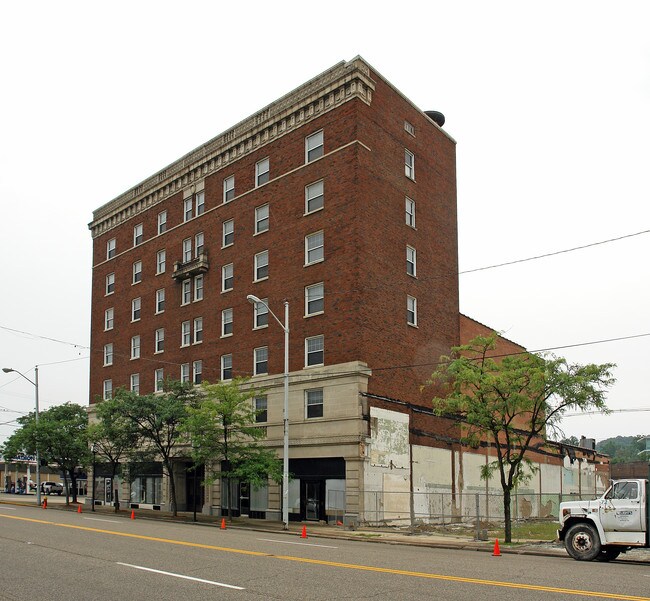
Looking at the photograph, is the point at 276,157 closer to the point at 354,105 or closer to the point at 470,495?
the point at 354,105

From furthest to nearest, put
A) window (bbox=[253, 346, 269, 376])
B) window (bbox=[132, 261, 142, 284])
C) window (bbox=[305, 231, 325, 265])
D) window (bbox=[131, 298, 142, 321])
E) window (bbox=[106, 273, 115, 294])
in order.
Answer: window (bbox=[106, 273, 115, 294])
window (bbox=[132, 261, 142, 284])
window (bbox=[131, 298, 142, 321])
window (bbox=[253, 346, 269, 376])
window (bbox=[305, 231, 325, 265])

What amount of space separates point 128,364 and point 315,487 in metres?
22.3

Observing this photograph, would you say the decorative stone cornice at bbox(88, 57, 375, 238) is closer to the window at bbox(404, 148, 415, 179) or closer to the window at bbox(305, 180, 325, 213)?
the window at bbox(305, 180, 325, 213)

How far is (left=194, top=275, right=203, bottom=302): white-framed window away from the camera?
159 feet

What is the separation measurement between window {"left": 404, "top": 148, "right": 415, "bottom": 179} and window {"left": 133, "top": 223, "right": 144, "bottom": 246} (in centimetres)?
2197

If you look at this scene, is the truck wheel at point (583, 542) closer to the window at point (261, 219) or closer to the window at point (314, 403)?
the window at point (314, 403)

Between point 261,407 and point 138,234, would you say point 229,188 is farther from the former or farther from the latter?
point 261,407

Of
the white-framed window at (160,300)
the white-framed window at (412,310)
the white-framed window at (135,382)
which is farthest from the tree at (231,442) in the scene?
the white-framed window at (135,382)

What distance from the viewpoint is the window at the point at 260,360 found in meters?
42.2

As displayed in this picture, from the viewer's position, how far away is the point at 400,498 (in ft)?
124

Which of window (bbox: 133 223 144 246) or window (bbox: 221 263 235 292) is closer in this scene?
window (bbox: 221 263 235 292)

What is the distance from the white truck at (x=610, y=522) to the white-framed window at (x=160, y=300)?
36029 mm

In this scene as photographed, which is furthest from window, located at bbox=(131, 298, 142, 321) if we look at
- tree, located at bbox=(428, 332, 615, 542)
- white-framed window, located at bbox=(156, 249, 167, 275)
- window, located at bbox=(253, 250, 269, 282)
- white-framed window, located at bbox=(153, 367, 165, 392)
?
tree, located at bbox=(428, 332, 615, 542)

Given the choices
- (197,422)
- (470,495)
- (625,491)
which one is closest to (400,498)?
(470,495)
